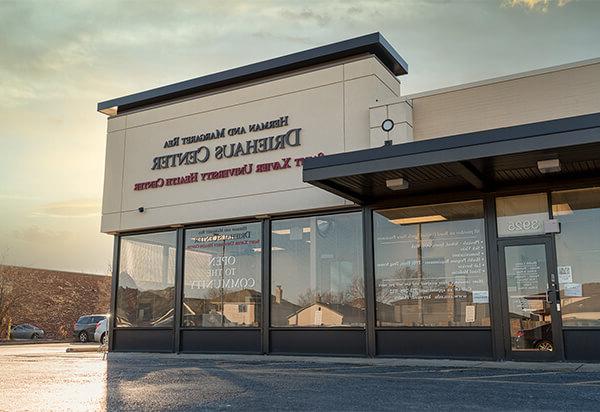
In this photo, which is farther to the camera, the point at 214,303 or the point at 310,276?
the point at 214,303

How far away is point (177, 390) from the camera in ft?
28.8

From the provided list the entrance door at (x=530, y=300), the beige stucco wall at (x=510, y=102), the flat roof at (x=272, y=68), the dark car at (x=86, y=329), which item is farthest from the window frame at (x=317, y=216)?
the dark car at (x=86, y=329)

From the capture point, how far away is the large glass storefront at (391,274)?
1202 cm

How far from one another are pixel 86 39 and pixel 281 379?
9797 millimetres

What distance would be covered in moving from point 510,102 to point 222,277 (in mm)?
7925

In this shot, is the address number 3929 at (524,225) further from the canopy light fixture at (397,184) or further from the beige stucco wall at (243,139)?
the beige stucco wall at (243,139)

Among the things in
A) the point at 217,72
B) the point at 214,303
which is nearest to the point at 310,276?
the point at 214,303

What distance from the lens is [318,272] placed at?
14.7 meters

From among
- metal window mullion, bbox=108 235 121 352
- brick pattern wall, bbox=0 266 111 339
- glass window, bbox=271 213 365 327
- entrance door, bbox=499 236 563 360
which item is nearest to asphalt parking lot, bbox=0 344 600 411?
entrance door, bbox=499 236 563 360

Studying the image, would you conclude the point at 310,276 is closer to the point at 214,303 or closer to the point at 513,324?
the point at 214,303

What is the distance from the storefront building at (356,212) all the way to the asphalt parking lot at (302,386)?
51.3 inches

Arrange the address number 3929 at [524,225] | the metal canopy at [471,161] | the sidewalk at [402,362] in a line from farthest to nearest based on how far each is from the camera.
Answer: the address number 3929 at [524,225] → the sidewalk at [402,362] → the metal canopy at [471,161]

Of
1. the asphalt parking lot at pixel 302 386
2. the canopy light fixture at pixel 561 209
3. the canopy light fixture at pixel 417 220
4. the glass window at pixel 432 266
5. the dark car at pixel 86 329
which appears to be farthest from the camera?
the dark car at pixel 86 329

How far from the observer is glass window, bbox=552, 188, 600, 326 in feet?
38.4
